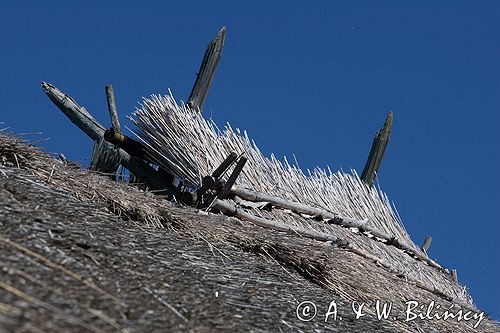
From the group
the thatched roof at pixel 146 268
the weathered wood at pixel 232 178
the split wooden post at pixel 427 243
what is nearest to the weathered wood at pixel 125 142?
the weathered wood at pixel 232 178

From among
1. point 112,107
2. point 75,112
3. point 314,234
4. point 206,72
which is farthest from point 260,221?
point 75,112

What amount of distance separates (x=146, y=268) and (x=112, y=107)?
123 inches

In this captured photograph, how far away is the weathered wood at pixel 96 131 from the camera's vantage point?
621cm

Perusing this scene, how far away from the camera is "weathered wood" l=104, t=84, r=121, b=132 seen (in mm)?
6293

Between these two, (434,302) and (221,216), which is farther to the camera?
(434,302)

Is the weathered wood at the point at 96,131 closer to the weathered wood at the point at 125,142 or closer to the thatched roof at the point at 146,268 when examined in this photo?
the weathered wood at the point at 125,142

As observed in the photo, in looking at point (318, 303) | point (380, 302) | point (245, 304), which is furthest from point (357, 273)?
point (245, 304)

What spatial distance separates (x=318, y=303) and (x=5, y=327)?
2376 millimetres

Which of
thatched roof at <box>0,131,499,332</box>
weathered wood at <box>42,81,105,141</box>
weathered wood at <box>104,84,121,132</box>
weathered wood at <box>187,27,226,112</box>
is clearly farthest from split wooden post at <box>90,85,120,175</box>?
thatched roof at <box>0,131,499,332</box>

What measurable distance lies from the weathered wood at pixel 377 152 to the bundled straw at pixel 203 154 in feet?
5.05

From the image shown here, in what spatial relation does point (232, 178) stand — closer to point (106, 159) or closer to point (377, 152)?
point (106, 159)

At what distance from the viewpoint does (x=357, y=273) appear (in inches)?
221

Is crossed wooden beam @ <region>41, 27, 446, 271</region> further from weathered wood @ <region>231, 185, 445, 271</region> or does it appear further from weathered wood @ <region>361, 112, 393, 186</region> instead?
weathered wood @ <region>361, 112, 393, 186</region>

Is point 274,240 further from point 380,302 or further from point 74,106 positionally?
point 74,106
